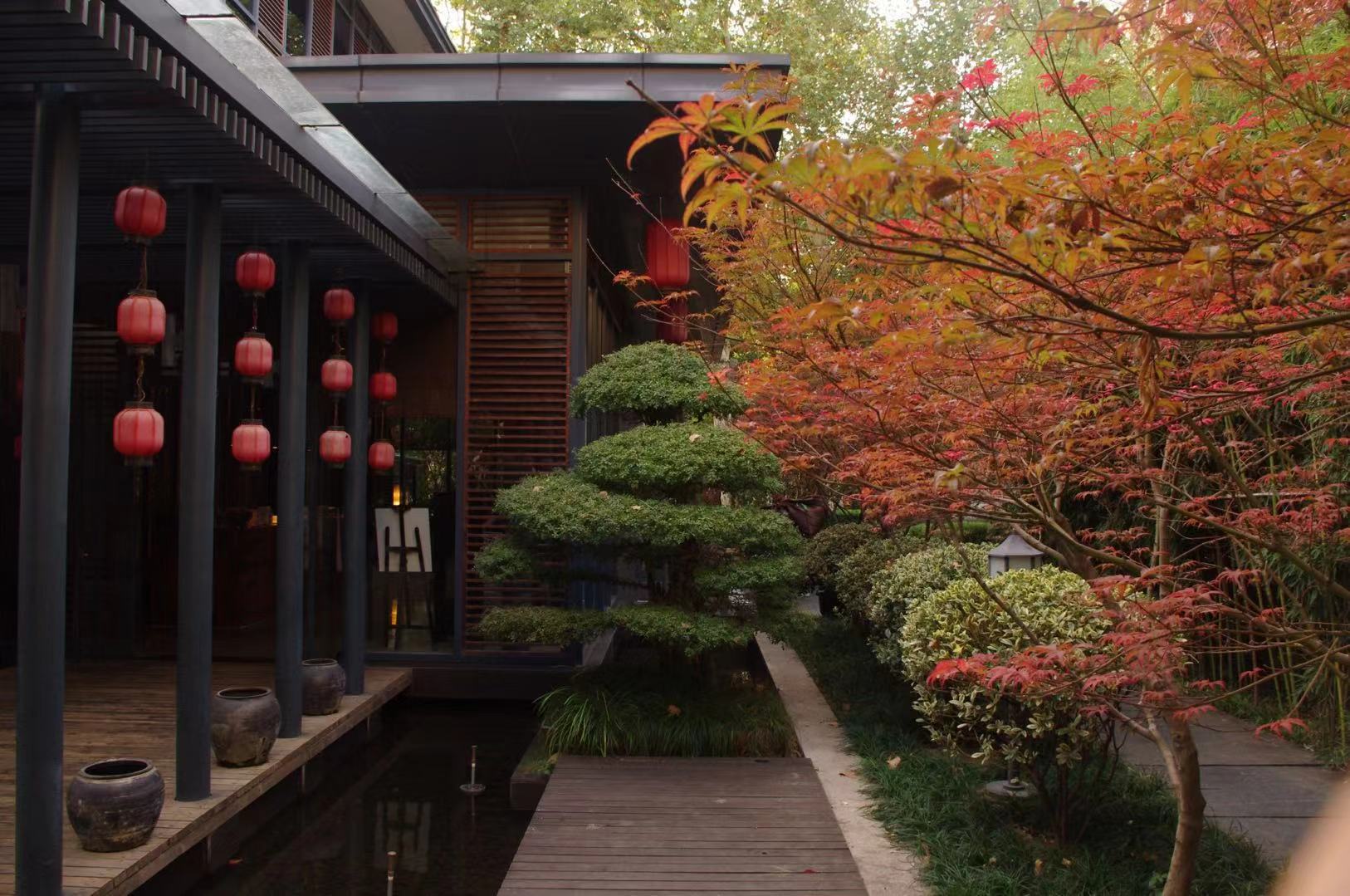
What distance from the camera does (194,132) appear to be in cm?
434

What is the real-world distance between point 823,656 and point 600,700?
13.5ft

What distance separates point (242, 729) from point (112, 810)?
1266 mm

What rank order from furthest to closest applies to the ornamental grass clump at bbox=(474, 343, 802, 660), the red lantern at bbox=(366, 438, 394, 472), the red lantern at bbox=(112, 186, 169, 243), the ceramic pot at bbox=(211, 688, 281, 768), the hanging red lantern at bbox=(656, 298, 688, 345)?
1. the hanging red lantern at bbox=(656, 298, 688, 345)
2. the red lantern at bbox=(366, 438, 394, 472)
3. the ornamental grass clump at bbox=(474, 343, 802, 660)
4. the ceramic pot at bbox=(211, 688, 281, 768)
5. the red lantern at bbox=(112, 186, 169, 243)

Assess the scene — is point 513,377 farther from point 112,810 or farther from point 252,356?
point 112,810

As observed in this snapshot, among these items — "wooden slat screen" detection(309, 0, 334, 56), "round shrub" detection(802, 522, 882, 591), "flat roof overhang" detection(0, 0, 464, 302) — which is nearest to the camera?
"flat roof overhang" detection(0, 0, 464, 302)

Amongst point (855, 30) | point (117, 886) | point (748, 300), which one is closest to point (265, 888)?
point (117, 886)

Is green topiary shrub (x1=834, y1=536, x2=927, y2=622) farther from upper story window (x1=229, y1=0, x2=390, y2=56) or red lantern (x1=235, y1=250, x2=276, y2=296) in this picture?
upper story window (x1=229, y1=0, x2=390, y2=56)

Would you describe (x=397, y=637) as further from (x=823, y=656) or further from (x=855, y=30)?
(x=855, y=30)

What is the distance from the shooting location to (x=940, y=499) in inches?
231

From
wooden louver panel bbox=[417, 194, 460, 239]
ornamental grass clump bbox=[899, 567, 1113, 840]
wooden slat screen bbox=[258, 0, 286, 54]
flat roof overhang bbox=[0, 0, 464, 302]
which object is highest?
wooden slat screen bbox=[258, 0, 286, 54]

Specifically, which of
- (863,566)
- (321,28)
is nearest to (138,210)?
(863,566)

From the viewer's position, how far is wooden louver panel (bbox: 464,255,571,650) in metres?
8.59

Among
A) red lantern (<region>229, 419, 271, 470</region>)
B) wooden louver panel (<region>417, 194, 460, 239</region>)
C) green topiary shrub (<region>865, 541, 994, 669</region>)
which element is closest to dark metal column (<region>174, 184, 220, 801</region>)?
red lantern (<region>229, 419, 271, 470</region>)

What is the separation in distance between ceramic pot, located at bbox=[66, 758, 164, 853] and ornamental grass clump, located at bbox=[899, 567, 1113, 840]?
10.8 feet
